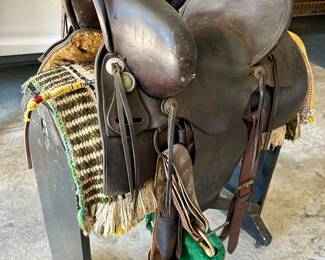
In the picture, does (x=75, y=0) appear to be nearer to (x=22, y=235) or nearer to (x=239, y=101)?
(x=239, y=101)

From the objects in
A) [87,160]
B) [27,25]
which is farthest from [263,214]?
[27,25]

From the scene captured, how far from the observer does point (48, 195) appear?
99 cm

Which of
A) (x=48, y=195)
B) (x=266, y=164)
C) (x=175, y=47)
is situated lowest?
(x=266, y=164)

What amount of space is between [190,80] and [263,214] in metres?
1.12

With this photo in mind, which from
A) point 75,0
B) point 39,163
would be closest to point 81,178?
point 39,163

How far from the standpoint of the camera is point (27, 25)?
2.22 metres

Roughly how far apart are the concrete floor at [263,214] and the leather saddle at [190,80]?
0.62 metres

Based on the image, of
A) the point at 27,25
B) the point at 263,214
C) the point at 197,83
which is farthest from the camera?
the point at 27,25

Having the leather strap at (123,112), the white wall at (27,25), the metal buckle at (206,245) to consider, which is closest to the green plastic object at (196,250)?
the metal buckle at (206,245)

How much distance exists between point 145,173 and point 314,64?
306cm

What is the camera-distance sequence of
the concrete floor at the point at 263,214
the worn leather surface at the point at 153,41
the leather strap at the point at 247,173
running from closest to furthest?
1. the worn leather surface at the point at 153,41
2. the leather strap at the point at 247,173
3. the concrete floor at the point at 263,214

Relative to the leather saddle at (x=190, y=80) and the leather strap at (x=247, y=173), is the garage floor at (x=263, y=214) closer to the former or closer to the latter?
the leather strap at (x=247, y=173)

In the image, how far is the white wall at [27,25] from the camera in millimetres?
2135

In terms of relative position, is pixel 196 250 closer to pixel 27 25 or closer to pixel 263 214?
pixel 263 214
